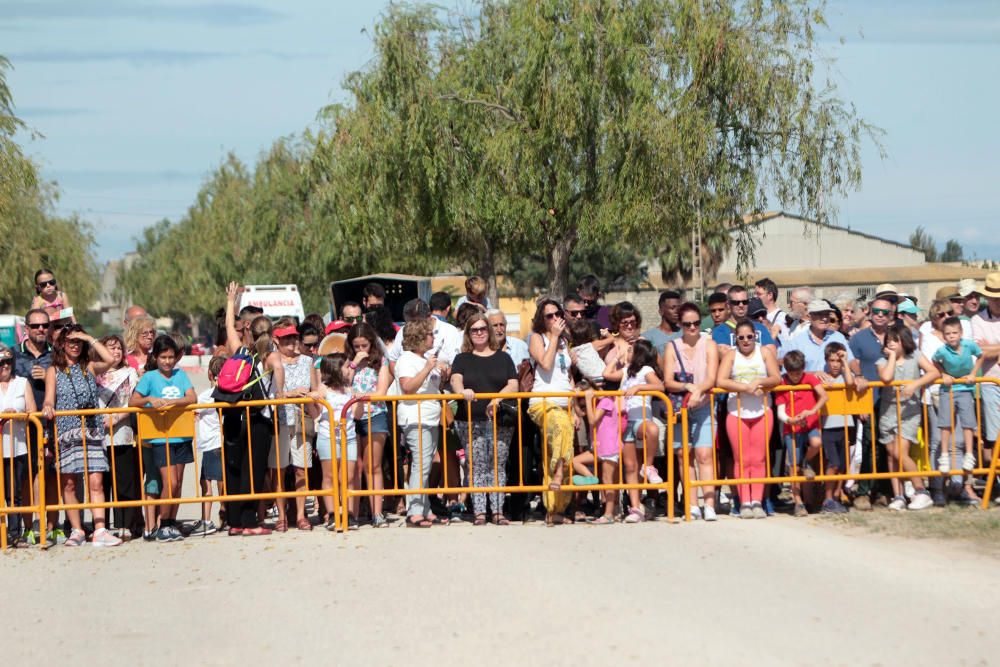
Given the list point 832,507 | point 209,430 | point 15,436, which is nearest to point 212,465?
point 209,430

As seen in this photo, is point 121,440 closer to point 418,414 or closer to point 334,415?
point 334,415

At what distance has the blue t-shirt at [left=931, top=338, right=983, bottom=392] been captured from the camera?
437 inches

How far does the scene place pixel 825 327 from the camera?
11.3 m

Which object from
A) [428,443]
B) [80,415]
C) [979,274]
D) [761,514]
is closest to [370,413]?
[428,443]

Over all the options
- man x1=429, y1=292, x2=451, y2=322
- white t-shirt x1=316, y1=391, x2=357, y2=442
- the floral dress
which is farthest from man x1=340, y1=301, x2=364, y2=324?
the floral dress

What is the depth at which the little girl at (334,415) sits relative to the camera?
10.6 m

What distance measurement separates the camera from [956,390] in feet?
→ 36.6

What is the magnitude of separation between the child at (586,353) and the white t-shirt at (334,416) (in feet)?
6.34

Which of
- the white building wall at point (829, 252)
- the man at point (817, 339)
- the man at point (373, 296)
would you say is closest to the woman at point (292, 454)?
the man at point (373, 296)

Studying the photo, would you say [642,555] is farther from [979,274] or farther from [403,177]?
[979,274]

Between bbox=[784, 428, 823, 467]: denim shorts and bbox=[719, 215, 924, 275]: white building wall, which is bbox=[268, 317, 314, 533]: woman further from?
bbox=[719, 215, 924, 275]: white building wall

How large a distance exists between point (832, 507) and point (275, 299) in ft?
115

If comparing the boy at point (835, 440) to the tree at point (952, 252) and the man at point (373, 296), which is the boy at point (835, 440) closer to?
the man at point (373, 296)

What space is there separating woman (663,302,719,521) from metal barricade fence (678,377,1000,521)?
60 mm
